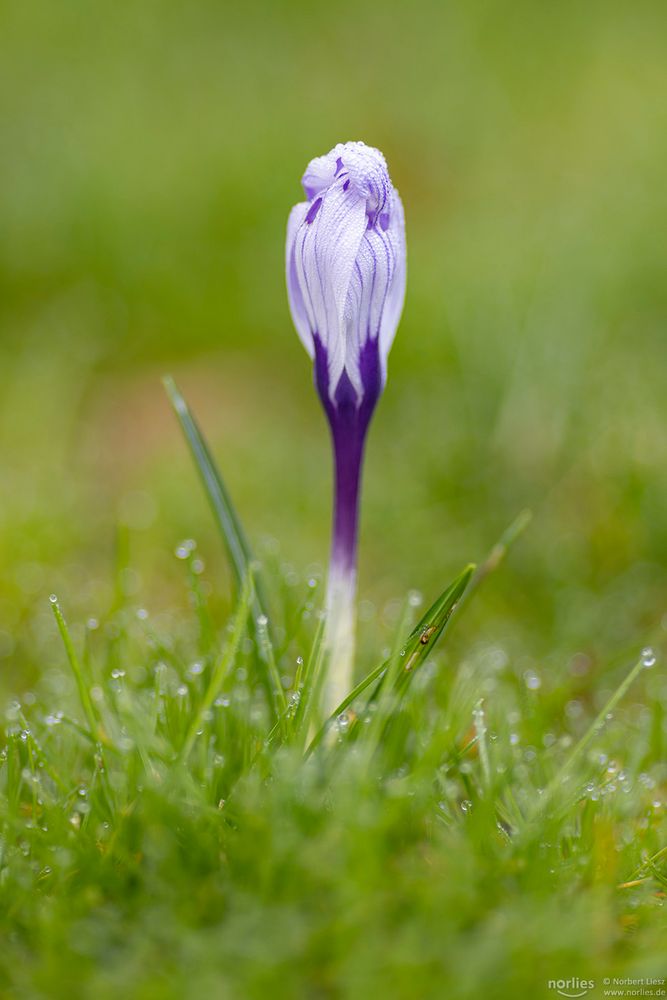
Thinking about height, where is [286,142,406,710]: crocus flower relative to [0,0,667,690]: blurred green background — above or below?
below

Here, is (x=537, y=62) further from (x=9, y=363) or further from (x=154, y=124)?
(x=9, y=363)

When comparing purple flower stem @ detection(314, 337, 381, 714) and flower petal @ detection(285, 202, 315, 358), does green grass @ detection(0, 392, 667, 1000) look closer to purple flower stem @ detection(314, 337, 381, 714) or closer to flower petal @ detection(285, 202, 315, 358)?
purple flower stem @ detection(314, 337, 381, 714)

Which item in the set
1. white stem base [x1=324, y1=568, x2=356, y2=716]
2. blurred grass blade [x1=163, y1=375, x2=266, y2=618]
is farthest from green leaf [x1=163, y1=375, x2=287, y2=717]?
white stem base [x1=324, y1=568, x2=356, y2=716]

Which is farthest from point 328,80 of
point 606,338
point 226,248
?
point 606,338

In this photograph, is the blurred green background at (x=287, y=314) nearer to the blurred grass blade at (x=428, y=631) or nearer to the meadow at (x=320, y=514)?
the meadow at (x=320, y=514)

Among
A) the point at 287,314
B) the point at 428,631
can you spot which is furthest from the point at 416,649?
the point at 287,314

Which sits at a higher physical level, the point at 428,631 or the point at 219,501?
the point at 219,501

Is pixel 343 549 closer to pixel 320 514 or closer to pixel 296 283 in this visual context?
pixel 296 283
